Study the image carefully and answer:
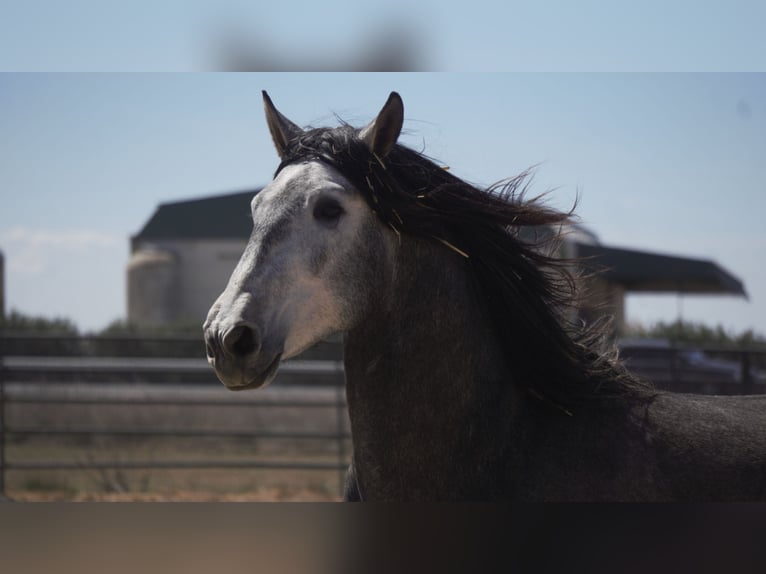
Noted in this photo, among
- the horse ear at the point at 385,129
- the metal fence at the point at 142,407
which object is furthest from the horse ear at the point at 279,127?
the metal fence at the point at 142,407

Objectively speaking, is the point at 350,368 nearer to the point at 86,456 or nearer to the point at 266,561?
the point at 266,561

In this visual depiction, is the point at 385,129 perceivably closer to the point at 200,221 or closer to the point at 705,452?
the point at 705,452

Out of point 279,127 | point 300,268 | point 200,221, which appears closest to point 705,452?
point 300,268

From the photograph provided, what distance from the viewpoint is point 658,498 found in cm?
196

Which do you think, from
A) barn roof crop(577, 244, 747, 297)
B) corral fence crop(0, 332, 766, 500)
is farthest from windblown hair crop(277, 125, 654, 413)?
Result: corral fence crop(0, 332, 766, 500)

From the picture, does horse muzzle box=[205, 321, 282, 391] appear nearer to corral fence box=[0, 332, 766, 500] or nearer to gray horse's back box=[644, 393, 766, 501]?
gray horse's back box=[644, 393, 766, 501]

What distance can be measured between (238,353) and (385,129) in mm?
675

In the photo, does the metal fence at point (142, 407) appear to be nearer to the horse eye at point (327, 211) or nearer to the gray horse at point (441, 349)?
the gray horse at point (441, 349)

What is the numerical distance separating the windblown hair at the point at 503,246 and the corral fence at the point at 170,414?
16.5 feet

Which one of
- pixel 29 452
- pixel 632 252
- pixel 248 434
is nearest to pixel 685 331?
pixel 632 252

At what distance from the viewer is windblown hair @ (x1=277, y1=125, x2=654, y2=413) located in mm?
2021

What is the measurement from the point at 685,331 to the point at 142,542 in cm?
795

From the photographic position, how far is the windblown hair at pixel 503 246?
2021 millimetres

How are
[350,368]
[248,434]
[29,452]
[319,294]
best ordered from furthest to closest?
[29,452], [248,434], [350,368], [319,294]
